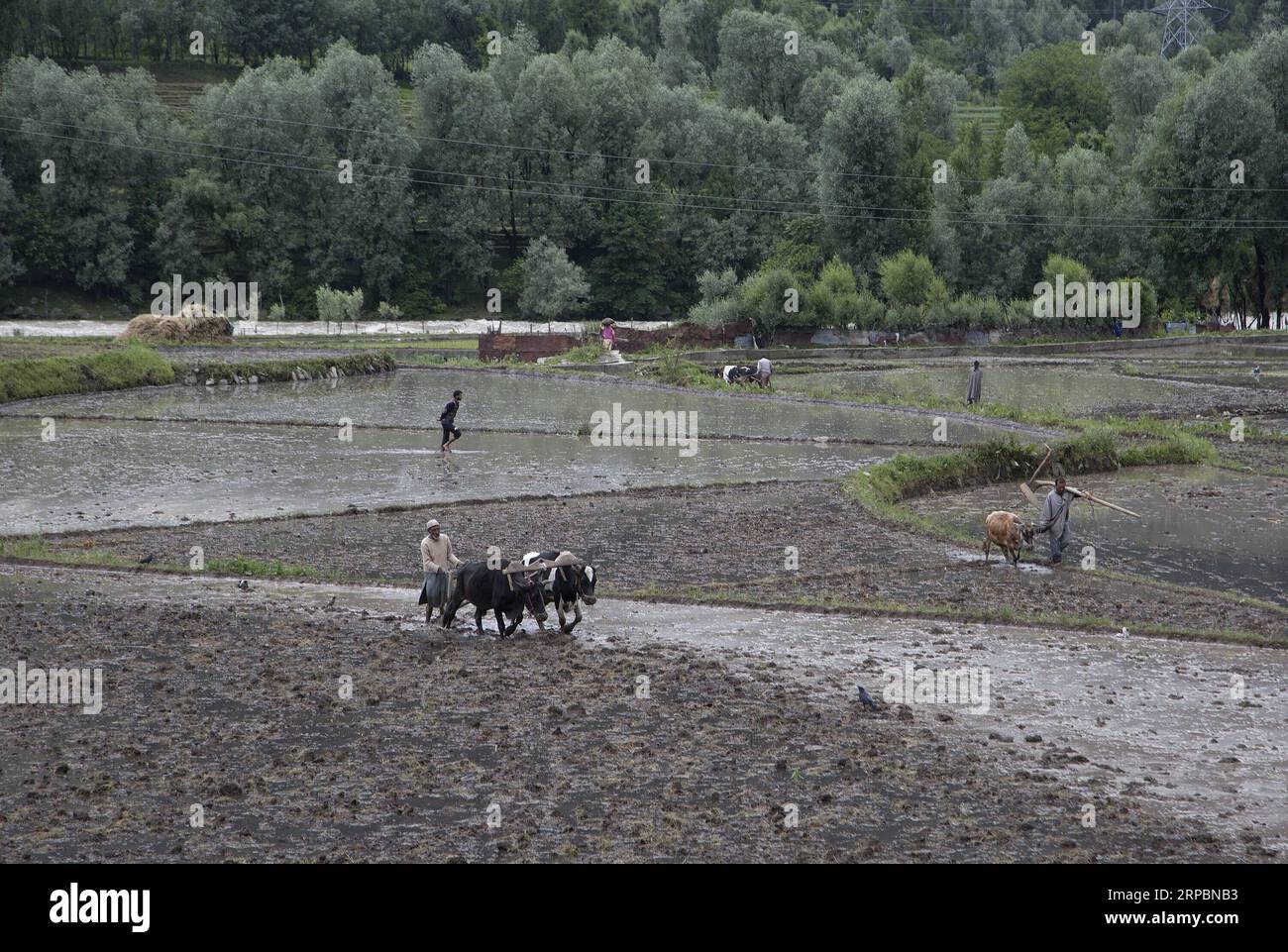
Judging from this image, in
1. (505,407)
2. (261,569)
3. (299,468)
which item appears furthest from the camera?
(505,407)

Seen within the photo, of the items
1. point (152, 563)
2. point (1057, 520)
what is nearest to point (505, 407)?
point (152, 563)

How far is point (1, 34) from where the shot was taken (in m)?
133

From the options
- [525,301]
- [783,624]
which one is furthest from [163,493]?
[525,301]

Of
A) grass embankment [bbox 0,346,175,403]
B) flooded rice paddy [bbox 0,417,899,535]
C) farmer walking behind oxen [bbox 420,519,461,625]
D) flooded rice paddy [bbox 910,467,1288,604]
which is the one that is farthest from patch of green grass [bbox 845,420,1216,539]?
grass embankment [bbox 0,346,175,403]

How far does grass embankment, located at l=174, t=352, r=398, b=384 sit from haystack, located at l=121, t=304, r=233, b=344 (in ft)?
37.6

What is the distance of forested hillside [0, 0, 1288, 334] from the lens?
309ft

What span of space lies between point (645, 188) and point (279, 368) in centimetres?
5960

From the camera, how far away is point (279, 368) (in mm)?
62500

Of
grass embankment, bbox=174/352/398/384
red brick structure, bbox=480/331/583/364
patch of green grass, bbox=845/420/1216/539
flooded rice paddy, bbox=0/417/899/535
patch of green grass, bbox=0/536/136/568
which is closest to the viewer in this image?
patch of green grass, bbox=0/536/136/568

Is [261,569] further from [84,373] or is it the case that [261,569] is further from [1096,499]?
[84,373]

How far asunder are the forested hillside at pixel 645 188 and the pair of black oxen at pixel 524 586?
59171 millimetres

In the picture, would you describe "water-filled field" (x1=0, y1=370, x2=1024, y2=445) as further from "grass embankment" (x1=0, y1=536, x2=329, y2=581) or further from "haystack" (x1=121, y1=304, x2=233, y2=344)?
"grass embankment" (x1=0, y1=536, x2=329, y2=581)

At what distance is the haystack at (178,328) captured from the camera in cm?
7419
